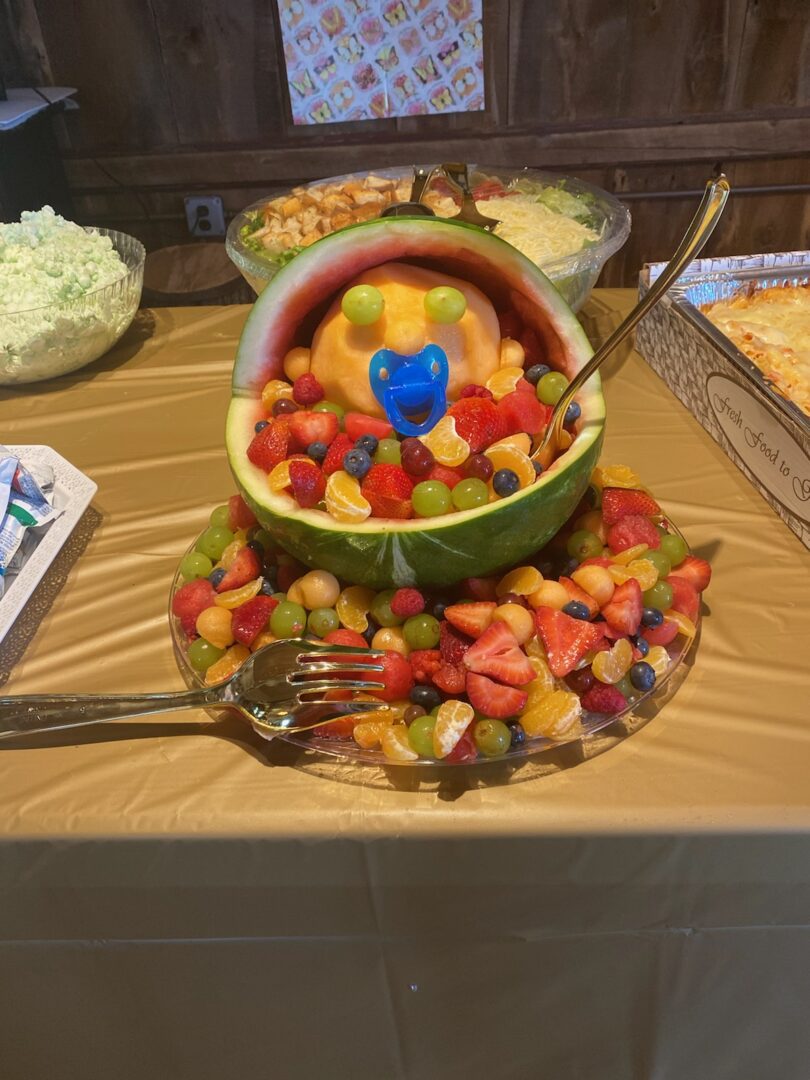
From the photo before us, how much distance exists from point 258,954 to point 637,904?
0.37 metres

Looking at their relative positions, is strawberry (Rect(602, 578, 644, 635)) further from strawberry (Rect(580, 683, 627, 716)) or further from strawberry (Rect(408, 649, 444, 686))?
strawberry (Rect(408, 649, 444, 686))

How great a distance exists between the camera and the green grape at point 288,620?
0.78m

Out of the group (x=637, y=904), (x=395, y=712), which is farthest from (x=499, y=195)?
(x=637, y=904)

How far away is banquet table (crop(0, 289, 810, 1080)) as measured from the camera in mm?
696

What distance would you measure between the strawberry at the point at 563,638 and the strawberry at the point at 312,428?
0.92 feet

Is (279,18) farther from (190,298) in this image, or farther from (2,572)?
(2,572)

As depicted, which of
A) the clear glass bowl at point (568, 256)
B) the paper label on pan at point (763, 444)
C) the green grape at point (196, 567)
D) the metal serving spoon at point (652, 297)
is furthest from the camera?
the clear glass bowl at point (568, 256)

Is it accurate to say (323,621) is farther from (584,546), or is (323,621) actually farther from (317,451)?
(584,546)

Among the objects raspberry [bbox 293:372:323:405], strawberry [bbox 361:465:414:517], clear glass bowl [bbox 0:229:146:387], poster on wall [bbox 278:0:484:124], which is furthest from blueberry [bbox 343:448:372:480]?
poster on wall [bbox 278:0:484:124]

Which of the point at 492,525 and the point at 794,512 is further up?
the point at 492,525

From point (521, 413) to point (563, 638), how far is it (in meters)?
0.23

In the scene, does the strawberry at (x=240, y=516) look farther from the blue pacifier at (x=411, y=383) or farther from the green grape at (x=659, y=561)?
the green grape at (x=659, y=561)

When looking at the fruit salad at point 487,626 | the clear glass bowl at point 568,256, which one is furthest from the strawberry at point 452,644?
the clear glass bowl at point 568,256

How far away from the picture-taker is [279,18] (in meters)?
2.46
